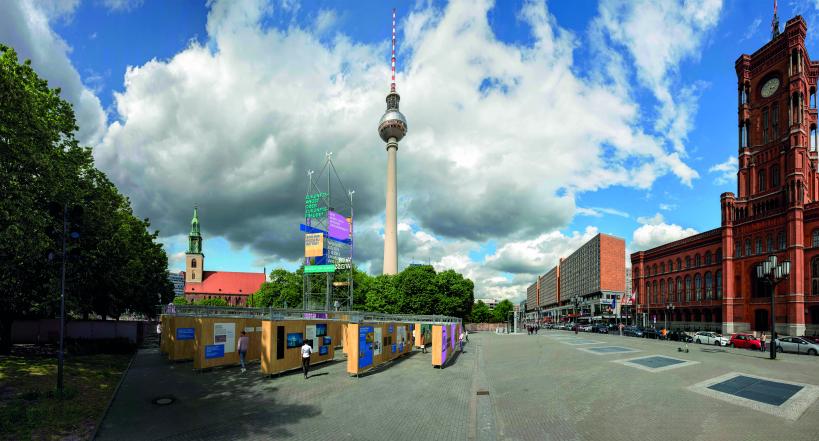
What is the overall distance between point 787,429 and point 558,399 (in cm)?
590

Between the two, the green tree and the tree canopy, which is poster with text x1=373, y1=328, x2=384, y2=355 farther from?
the green tree

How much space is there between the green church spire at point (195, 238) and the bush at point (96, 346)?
321 ft

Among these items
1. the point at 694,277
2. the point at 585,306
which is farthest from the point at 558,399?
the point at 585,306

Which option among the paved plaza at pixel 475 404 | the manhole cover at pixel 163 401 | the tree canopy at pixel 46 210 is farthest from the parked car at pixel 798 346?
the tree canopy at pixel 46 210

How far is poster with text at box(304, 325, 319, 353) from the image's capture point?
70.0 feet

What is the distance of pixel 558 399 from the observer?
576 inches

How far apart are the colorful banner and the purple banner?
1.47 meters

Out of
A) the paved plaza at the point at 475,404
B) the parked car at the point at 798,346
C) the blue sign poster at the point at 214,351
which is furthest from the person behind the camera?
the parked car at the point at 798,346

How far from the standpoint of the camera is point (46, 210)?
58.5ft

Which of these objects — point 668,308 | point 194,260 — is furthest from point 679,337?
point 194,260

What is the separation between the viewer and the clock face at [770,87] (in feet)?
211

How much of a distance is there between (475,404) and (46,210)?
18.7 metres

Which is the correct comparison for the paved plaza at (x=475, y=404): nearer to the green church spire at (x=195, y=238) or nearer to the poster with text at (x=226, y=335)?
the poster with text at (x=226, y=335)

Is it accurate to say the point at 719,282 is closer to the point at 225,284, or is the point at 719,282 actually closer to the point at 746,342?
the point at 746,342
